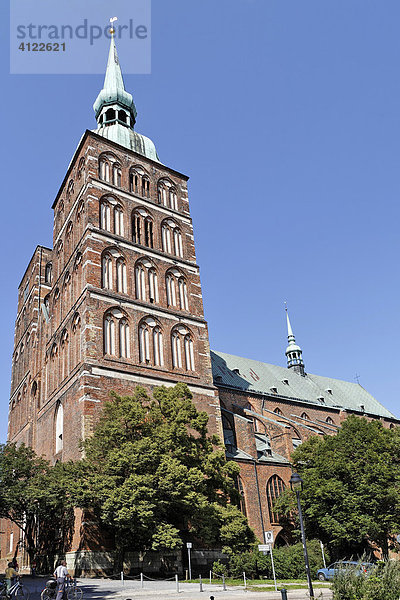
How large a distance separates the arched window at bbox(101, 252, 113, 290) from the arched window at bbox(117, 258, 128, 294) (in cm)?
54

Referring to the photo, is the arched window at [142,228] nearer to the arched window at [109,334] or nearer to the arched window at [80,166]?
the arched window at [80,166]

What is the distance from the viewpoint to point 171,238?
39.9 metres

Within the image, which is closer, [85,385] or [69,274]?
[85,385]

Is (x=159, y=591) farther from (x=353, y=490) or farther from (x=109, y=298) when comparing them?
(x=109, y=298)

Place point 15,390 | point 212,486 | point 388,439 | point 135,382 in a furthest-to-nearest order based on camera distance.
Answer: point 15,390
point 388,439
point 135,382
point 212,486

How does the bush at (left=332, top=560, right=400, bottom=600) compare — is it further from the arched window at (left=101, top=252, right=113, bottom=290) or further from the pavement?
the arched window at (left=101, top=252, right=113, bottom=290)

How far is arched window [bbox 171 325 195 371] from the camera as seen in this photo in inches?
1373

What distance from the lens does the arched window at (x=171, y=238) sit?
129 ft

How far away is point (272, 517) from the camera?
116 feet

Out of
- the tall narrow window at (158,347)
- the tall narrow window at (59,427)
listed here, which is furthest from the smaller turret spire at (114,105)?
the tall narrow window at (59,427)

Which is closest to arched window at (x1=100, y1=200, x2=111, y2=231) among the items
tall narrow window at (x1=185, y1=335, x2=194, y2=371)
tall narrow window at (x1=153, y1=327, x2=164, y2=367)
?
tall narrow window at (x1=153, y1=327, x2=164, y2=367)

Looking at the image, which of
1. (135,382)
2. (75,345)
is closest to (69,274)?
(75,345)

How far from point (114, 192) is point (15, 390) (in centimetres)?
2004

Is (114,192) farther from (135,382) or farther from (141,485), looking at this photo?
(141,485)
